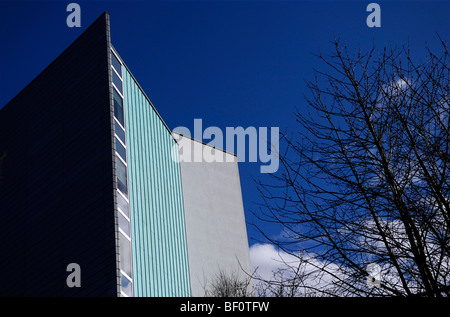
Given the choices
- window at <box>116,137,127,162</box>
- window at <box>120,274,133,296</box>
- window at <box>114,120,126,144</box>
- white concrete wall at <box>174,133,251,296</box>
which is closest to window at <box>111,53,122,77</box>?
window at <box>114,120,126,144</box>

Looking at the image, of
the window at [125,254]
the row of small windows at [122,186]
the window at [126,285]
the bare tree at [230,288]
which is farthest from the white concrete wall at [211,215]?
the window at [126,285]

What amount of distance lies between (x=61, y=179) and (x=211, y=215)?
56.6 ft

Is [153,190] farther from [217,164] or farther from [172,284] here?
[217,164]

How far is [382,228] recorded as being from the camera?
18.5 ft

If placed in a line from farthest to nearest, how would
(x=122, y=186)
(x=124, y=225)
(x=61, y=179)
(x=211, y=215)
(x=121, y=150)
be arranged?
(x=211, y=215)
(x=61, y=179)
(x=121, y=150)
(x=122, y=186)
(x=124, y=225)

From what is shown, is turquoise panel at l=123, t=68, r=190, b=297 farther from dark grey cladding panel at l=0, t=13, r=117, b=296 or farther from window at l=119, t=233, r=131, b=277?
dark grey cladding panel at l=0, t=13, r=117, b=296

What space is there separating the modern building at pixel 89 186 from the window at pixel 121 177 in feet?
0.16

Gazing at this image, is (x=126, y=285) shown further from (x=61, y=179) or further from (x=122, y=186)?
(x=61, y=179)

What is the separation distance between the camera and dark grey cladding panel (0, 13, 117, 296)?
59.2 ft

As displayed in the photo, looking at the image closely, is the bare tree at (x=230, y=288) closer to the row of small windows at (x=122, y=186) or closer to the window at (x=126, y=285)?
the window at (x=126, y=285)

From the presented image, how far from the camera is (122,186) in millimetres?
19203

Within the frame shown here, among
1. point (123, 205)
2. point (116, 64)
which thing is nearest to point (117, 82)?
point (116, 64)

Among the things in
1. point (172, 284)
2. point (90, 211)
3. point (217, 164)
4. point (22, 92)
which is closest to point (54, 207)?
point (90, 211)
